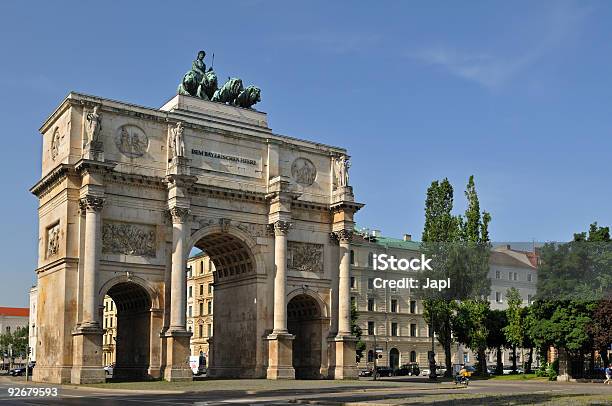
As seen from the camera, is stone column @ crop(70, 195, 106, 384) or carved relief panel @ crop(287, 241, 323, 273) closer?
stone column @ crop(70, 195, 106, 384)

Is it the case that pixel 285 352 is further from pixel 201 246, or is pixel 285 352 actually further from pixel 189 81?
pixel 189 81

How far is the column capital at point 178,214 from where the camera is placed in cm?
4932

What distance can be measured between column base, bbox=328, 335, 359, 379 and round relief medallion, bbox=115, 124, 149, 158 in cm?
1915

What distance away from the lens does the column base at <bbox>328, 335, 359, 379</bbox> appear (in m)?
55.1

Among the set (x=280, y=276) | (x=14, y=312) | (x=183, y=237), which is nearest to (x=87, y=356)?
(x=183, y=237)

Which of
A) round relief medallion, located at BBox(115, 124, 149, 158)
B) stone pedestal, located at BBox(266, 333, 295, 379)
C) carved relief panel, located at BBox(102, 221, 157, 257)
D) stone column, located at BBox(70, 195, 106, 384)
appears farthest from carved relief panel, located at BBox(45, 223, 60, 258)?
stone pedestal, located at BBox(266, 333, 295, 379)

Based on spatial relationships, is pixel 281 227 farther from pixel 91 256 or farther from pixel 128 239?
pixel 91 256

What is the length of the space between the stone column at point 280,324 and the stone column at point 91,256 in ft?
40.1

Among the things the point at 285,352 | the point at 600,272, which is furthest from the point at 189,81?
the point at 600,272

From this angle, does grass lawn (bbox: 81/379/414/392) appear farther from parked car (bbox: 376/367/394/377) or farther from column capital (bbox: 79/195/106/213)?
parked car (bbox: 376/367/394/377)

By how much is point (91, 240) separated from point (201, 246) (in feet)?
37.7

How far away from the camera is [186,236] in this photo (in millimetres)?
50031

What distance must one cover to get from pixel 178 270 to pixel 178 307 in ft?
7.56

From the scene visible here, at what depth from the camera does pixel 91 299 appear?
45781 millimetres
